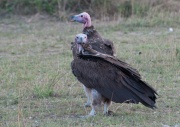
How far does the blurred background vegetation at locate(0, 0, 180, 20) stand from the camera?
14359mm

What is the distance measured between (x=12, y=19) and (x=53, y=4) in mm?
→ 1051

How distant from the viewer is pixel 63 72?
9203mm

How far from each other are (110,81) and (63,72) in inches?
102

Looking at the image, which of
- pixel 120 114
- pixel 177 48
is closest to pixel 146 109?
pixel 120 114

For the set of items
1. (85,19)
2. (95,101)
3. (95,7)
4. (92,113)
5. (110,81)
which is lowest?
(92,113)

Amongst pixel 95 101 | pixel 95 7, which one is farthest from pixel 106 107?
pixel 95 7

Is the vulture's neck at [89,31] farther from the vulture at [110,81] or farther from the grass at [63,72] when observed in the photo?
the vulture at [110,81]

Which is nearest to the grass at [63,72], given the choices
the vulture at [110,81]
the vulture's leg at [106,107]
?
the vulture's leg at [106,107]

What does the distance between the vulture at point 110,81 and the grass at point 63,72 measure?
7.7 inches

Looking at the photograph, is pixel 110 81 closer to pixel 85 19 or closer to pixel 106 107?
pixel 106 107

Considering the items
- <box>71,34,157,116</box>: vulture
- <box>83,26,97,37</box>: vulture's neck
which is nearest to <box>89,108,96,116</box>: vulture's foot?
<box>71,34,157,116</box>: vulture

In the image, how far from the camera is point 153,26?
13500 mm

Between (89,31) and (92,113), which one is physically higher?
(89,31)

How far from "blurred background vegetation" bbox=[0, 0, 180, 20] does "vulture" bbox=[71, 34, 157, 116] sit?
24.4 ft
